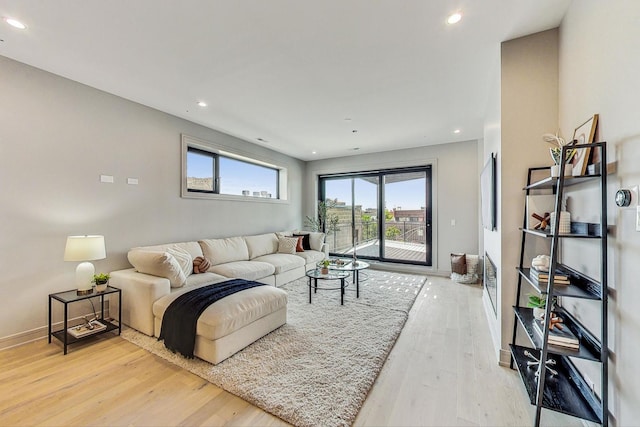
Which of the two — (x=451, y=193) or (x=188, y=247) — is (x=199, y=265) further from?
(x=451, y=193)

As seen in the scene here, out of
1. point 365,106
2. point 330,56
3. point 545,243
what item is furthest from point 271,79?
point 545,243

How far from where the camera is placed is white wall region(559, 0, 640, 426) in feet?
3.91

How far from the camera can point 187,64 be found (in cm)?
251

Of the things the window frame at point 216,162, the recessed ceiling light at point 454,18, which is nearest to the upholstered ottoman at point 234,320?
the window frame at point 216,162

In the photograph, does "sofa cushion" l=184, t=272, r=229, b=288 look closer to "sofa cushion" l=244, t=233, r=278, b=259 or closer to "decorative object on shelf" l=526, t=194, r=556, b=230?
"sofa cushion" l=244, t=233, r=278, b=259

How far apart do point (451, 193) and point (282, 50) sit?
4.29m

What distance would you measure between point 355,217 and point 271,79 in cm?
429

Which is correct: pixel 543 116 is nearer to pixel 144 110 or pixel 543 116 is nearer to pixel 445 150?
pixel 445 150

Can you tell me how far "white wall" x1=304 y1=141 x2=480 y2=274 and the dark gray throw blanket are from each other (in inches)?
169

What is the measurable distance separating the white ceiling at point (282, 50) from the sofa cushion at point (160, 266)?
1.88m

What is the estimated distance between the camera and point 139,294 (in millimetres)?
2689

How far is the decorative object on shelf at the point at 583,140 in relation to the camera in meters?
1.51

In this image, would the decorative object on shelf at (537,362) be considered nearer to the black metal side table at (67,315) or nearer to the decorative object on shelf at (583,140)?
the decorative object on shelf at (583,140)

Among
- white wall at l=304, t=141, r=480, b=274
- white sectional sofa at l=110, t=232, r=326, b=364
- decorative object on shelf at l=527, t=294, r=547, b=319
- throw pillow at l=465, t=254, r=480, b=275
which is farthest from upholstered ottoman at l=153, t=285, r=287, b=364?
white wall at l=304, t=141, r=480, b=274
